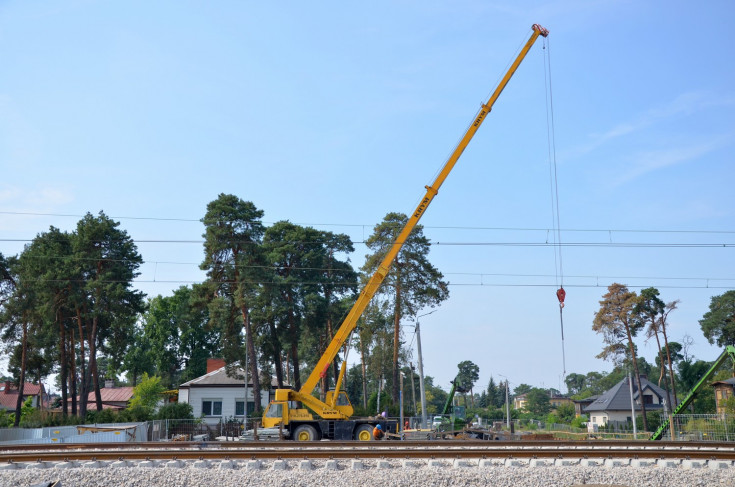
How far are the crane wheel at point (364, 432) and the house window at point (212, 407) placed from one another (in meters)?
31.8

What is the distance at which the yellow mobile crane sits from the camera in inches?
1040

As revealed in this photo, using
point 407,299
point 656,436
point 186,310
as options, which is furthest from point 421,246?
point 186,310

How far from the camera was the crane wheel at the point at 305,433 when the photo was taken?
26484 millimetres

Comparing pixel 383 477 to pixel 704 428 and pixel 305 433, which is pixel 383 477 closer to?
pixel 305 433

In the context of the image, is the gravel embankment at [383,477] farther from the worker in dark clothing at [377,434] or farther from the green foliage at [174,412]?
the green foliage at [174,412]

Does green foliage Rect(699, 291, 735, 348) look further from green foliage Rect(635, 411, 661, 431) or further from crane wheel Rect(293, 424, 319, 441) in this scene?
crane wheel Rect(293, 424, 319, 441)

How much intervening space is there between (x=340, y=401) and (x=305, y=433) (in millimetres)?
2124

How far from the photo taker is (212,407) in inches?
2159

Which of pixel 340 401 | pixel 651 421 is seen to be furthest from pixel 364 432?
pixel 651 421

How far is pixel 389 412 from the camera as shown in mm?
→ 43438

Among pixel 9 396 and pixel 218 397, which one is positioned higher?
pixel 218 397

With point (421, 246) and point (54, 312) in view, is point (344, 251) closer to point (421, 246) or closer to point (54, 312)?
point (421, 246)

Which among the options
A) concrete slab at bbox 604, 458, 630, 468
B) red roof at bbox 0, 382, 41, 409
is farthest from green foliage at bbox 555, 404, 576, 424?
concrete slab at bbox 604, 458, 630, 468

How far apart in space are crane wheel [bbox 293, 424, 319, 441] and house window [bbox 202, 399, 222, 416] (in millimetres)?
30439
